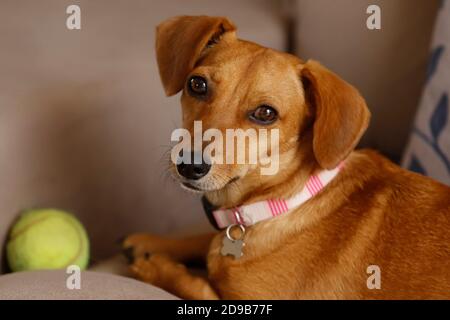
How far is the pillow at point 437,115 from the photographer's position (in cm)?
201

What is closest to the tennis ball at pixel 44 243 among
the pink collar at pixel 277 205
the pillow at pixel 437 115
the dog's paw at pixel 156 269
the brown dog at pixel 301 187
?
the dog's paw at pixel 156 269

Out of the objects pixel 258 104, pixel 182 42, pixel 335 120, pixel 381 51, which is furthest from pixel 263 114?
pixel 381 51

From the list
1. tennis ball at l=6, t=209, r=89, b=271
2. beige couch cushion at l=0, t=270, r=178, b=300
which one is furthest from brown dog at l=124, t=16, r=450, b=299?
tennis ball at l=6, t=209, r=89, b=271

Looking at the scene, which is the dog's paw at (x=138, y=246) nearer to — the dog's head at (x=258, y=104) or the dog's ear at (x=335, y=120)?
the dog's head at (x=258, y=104)

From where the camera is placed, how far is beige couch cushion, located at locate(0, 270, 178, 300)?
149 centimetres

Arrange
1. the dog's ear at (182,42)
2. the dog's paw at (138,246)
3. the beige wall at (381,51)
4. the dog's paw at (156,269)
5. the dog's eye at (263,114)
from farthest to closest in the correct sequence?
the beige wall at (381,51) → the dog's paw at (138,246) → the dog's paw at (156,269) → the dog's ear at (182,42) → the dog's eye at (263,114)

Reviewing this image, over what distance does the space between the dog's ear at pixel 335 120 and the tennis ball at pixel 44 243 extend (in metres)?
0.73

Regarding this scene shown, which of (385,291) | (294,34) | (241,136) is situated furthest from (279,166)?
(294,34)

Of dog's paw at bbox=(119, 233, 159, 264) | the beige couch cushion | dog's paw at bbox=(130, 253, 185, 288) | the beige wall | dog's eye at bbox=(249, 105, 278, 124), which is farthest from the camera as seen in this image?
the beige wall

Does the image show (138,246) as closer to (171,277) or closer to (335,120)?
(171,277)

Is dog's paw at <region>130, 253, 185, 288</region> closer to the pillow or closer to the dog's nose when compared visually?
the dog's nose

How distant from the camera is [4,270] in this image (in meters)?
1.89

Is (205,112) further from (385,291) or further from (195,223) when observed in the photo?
(195,223)

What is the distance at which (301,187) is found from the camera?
1.70 m
